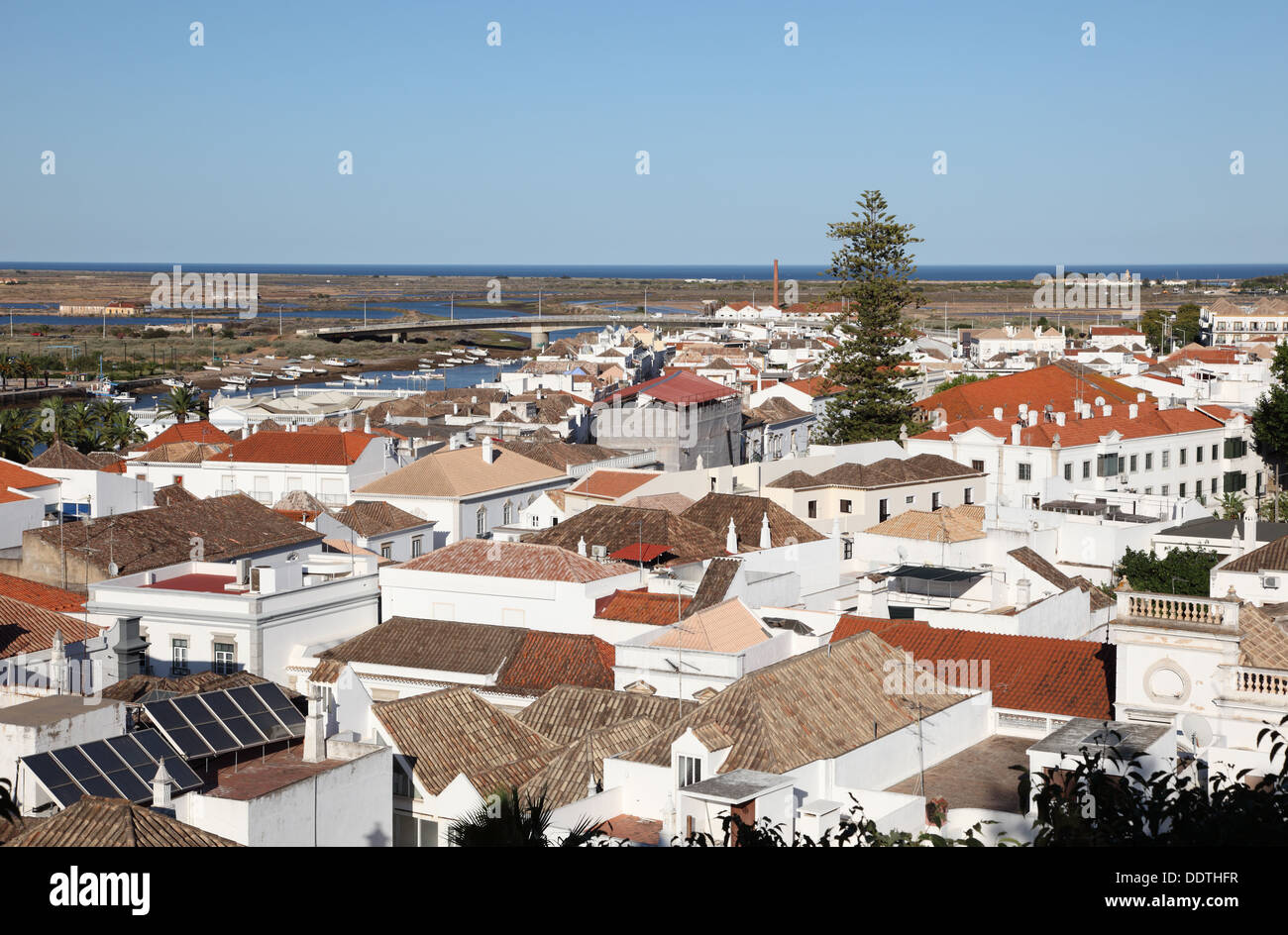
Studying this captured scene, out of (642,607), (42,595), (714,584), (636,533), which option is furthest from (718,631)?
(42,595)

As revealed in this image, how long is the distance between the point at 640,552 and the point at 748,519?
4.25 meters

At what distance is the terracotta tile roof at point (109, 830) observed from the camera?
11.2 m

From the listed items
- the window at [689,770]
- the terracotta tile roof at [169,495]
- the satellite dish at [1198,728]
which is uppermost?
the terracotta tile roof at [169,495]

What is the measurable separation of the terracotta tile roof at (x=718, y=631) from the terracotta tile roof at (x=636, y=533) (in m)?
6.52

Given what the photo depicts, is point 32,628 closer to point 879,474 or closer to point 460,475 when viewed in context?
point 460,475

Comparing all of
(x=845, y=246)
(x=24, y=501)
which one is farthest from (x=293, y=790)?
(x=845, y=246)

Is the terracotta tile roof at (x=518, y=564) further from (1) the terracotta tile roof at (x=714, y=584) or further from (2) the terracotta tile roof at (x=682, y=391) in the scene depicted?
(2) the terracotta tile roof at (x=682, y=391)

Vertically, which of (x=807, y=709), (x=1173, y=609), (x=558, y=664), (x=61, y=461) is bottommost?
(x=558, y=664)

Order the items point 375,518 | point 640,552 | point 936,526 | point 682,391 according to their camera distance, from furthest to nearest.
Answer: point 682,391 → point 375,518 → point 936,526 → point 640,552

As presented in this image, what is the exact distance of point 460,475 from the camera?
1539 inches

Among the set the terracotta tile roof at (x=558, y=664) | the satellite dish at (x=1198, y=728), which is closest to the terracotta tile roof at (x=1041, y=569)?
the terracotta tile roof at (x=558, y=664)

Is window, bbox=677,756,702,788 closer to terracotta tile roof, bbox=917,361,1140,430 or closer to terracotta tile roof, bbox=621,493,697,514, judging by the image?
terracotta tile roof, bbox=621,493,697,514
